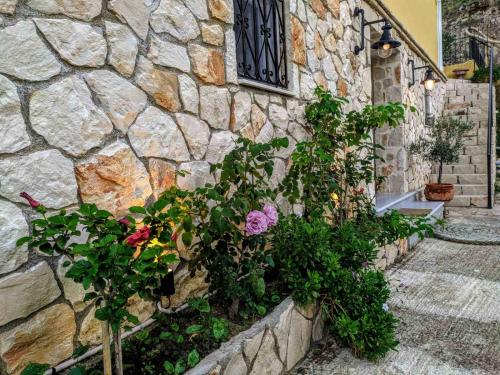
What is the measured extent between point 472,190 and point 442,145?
121 centimetres

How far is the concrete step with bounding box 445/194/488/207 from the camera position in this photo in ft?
22.2

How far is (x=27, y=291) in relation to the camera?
1.37m

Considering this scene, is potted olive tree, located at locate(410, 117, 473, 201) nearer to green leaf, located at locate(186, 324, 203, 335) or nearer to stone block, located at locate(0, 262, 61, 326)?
green leaf, located at locate(186, 324, 203, 335)

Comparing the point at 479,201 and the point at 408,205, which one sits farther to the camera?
the point at 479,201

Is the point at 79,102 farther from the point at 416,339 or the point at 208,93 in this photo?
the point at 416,339

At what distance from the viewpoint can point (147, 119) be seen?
1.83m

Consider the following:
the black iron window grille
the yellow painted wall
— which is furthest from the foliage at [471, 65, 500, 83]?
the black iron window grille

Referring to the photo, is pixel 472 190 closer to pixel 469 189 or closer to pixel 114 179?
pixel 469 189

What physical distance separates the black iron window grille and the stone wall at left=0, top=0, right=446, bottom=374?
0.24 m

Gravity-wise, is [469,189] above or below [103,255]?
below

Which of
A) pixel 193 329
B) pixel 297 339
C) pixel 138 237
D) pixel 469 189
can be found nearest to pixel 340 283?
pixel 297 339

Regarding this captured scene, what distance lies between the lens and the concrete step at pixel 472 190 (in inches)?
271

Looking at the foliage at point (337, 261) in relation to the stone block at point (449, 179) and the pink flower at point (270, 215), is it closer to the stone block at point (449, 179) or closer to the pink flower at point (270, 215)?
the pink flower at point (270, 215)

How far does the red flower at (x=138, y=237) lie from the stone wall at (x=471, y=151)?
23.2 ft
